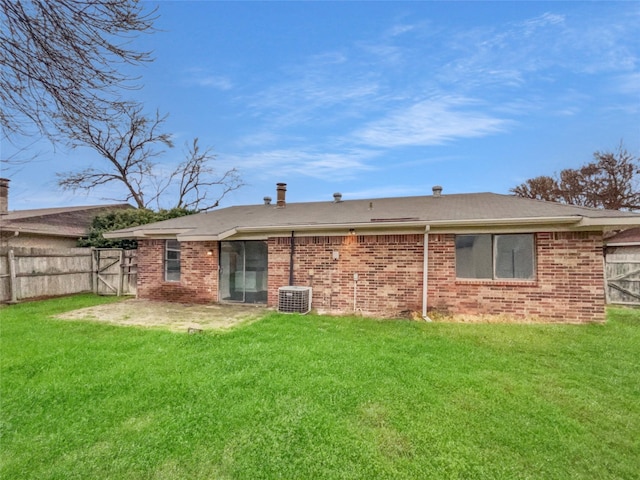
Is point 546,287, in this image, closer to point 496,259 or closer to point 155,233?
point 496,259

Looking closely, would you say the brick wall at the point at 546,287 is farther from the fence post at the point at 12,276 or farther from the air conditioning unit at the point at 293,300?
the fence post at the point at 12,276

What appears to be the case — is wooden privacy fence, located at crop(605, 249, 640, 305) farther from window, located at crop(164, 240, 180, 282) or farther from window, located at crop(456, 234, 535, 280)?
window, located at crop(164, 240, 180, 282)

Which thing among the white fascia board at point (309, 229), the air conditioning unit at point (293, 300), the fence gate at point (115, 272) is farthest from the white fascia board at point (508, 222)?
the fence gate at point (115, 272)

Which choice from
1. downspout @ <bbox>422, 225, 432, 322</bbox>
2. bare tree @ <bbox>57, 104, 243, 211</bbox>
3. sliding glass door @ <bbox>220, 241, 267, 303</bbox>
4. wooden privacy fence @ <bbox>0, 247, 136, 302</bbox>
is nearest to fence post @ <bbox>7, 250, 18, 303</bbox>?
wooden privacy fence @ <bbox>0, 247, 136, 302</bbox>

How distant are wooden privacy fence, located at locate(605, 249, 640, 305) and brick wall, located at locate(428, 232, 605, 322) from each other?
4553 millimetres

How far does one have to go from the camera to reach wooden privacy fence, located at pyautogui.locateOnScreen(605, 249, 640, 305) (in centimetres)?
955

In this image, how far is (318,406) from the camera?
3.25m

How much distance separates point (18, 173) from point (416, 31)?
8.58 m

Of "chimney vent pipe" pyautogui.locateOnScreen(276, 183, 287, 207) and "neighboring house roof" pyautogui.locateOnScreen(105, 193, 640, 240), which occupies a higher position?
"chimney vent pipe" pyautogui.locateOnScreen(276, 183, 287, 207)

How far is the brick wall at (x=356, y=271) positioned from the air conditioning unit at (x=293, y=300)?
493mm

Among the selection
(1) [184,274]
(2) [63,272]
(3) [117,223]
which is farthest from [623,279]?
(3) [117,223]

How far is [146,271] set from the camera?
1005 cm

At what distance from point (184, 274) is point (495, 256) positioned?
28.2ft

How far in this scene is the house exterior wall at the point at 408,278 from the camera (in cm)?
670
